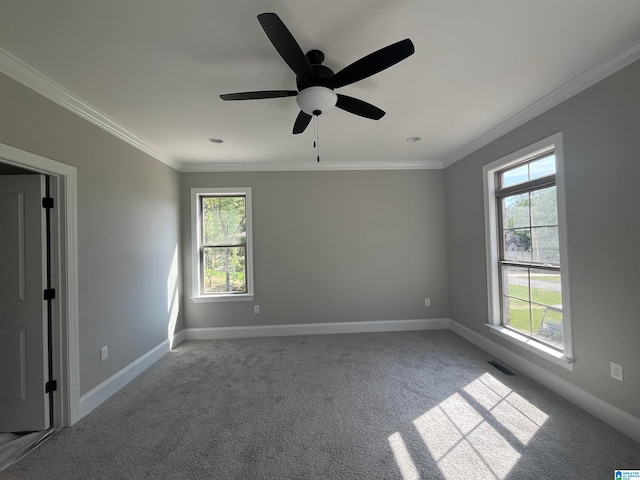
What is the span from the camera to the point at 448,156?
12.5 ft

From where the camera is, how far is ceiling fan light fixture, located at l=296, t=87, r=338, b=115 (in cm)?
160

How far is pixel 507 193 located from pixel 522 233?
1.55 feet

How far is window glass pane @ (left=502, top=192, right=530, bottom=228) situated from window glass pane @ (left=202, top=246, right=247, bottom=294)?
349 centimetres

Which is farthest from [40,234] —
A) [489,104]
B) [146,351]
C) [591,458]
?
[591,458]

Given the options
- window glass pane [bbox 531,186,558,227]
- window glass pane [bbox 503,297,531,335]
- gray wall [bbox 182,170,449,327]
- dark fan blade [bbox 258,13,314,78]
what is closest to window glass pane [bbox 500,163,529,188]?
window glass pane [bbox 531,186,558,227]

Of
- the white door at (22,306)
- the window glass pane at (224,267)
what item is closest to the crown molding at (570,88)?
the window glass pane at (224,267)

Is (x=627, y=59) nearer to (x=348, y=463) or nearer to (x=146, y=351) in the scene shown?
(x=348, y=463)

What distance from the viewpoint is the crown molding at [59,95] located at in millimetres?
1646

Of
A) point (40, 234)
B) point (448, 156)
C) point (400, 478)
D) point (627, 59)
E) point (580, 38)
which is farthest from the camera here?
point (448, 156)

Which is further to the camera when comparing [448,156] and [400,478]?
[448,156]

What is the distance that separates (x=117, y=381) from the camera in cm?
250

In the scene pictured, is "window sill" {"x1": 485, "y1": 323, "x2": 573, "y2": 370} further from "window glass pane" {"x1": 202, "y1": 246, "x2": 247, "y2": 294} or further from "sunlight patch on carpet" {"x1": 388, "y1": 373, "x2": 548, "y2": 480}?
"window glass pane" {"x1": 202, "y1": 246, "x2": 247, "y2": 294}

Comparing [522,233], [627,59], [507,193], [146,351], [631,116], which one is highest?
[627,59]

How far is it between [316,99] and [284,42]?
407mm
